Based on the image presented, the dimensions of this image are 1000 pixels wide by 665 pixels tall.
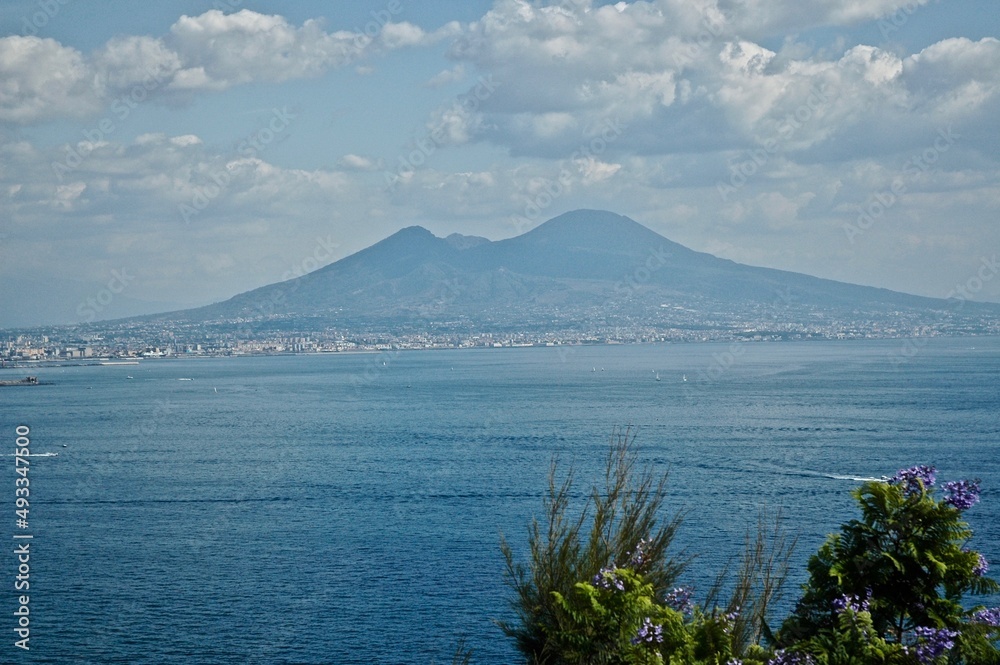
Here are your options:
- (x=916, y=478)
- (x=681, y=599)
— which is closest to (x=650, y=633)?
(x=681, y=599)

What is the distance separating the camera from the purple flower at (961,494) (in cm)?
941

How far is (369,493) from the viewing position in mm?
48312

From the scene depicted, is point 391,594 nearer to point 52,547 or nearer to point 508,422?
point 52,547

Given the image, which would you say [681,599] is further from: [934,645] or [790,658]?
→ [934,645]

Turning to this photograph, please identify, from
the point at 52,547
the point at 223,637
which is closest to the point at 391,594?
the point at 223,637

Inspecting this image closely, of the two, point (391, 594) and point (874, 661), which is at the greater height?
point (874, 661)

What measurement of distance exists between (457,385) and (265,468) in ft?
225

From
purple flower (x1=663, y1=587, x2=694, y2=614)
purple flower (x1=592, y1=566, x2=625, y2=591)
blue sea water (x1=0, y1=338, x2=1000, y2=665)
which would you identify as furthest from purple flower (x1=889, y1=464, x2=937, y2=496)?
blue sea water (x1=0, y1=338, x2=1000, y2=665)

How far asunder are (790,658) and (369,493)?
132 feet

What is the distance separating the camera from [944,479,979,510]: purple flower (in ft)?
30.9

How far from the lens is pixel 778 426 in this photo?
72.8m

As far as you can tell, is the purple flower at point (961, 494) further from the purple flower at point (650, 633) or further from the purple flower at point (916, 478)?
the purple flower at point (650, 633)

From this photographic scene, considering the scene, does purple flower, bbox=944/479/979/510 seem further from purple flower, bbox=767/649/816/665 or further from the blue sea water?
the blue sea water

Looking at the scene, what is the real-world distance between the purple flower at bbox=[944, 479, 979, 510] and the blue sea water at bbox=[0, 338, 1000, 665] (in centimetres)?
1838
